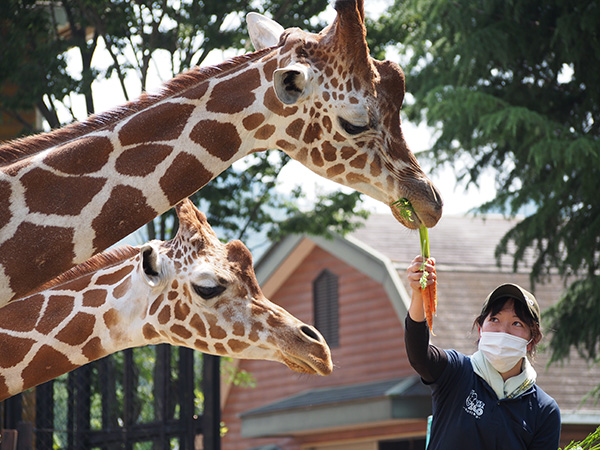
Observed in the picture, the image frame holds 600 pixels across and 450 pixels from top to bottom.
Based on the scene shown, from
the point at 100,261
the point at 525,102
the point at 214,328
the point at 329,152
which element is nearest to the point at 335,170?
the point at 329,152

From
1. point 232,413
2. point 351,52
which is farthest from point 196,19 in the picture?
point 232,413

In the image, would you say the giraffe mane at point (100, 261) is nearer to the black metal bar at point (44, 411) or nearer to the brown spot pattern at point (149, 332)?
the brown spot pattern at point (149, 332)

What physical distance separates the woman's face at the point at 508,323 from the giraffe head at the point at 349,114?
0.66m

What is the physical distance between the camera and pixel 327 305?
17328 mm

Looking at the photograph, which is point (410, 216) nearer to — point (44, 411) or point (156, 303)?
point (156, 303)

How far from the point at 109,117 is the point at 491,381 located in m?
1.96

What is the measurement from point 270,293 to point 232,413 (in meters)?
2.54

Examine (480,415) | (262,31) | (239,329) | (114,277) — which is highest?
(262,31)

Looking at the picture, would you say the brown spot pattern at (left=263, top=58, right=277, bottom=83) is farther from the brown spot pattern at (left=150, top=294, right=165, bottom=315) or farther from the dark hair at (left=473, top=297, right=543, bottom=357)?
the brown spot pattern at (left=150, top=294, right=165, bottom=315)

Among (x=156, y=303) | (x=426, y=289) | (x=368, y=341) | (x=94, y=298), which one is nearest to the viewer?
(x=426, y=289)

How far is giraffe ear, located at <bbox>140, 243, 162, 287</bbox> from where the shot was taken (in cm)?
528

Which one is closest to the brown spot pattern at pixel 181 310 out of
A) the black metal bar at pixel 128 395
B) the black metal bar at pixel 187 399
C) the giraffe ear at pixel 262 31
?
the giraffe ear at pixel 262 31

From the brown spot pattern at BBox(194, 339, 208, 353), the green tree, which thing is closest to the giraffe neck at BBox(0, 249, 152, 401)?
the brown spot pattern at BBox(194, 339, 208, 353)

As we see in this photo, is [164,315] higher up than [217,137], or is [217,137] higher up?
[217,137]
